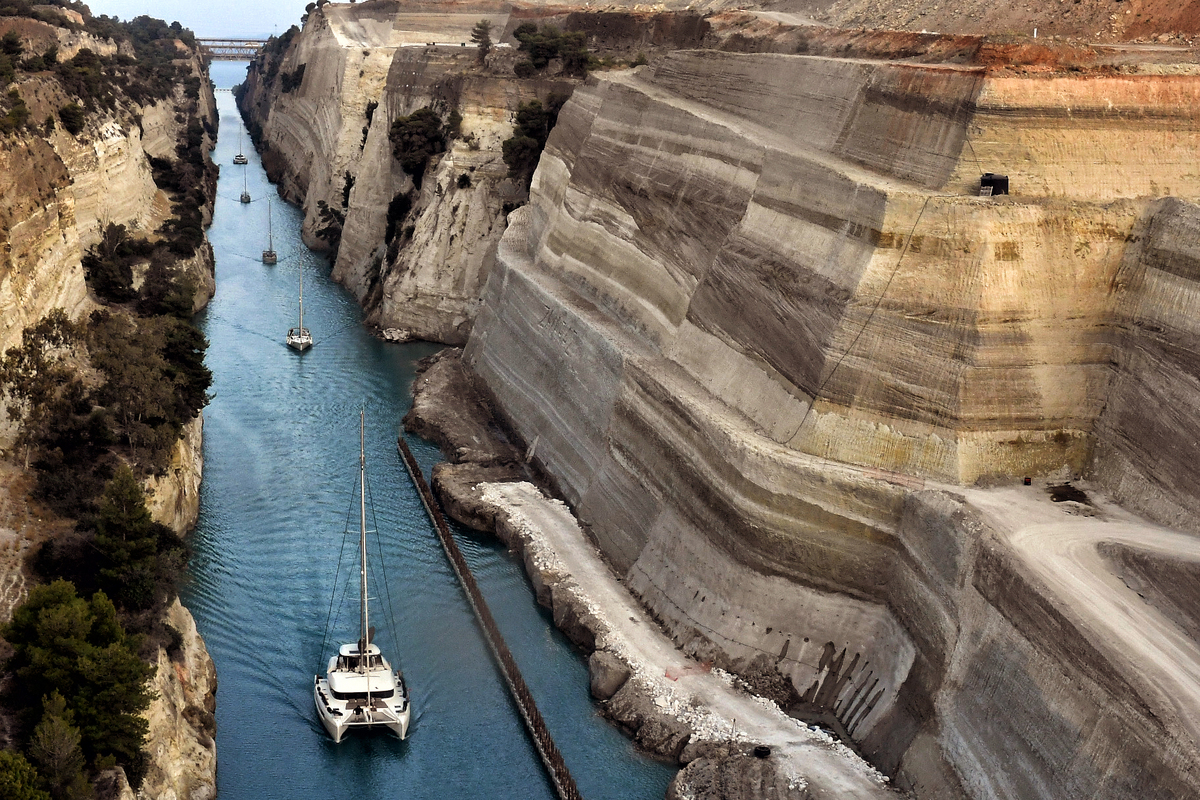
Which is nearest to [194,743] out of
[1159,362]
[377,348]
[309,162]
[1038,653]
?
[1038,653]

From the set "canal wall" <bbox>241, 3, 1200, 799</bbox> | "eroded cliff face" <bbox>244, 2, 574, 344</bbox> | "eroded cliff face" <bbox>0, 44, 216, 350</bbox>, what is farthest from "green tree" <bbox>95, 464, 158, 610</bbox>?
"eroded cliff face" <bbox>244, 2, 574, 344</bbox>

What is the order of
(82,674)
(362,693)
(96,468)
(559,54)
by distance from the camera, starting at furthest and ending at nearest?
(559,54), (96,468), (362,693), (82,674)

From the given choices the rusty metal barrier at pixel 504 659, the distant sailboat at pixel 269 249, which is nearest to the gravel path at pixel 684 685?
the rusty metal barrier at pixel 504 659

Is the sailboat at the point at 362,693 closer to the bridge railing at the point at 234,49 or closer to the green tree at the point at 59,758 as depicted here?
the green tree at the point at 59,758

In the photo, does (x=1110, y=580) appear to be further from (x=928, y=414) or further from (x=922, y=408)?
(x=922, y=408)

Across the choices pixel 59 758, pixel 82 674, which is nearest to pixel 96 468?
pixel 82 674

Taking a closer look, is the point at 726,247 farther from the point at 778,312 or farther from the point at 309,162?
the point at 309,162
